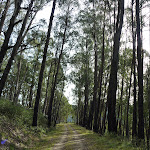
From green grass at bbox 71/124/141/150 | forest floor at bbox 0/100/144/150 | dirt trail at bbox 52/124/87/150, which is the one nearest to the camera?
forest floor at bbox 0/100/144/150

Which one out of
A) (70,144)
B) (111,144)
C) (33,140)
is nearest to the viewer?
(111,144)

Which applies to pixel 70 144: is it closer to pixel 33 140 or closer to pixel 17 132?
pixel 33 140

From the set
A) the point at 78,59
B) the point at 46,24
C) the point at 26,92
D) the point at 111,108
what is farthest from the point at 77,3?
the point at 26,92

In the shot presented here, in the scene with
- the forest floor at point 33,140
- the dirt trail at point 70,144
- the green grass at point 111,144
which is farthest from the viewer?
the dirt trail at point 70,144

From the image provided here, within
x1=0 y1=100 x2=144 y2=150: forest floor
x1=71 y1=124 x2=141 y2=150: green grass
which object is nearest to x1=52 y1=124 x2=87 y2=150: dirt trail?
x1=0 y1=100 x2=144 y2=150: forest floor

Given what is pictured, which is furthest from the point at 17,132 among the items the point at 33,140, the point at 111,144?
the point at 111,144

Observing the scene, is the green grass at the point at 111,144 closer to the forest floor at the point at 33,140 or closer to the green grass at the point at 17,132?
the forest floor at the point at 33,140

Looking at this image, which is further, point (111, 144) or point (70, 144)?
point (70, 144)

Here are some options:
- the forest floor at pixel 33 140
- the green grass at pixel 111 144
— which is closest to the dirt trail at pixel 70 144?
the forest floor at pixel 33 140

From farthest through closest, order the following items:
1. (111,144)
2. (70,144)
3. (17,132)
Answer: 1. (70,144)
2. (17,132)
3. (111,144)

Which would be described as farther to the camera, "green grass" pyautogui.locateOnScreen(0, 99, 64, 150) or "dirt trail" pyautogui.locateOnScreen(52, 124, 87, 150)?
"dirt trail" pyautogui.locateOnScreen(52, 124, 87, 150)

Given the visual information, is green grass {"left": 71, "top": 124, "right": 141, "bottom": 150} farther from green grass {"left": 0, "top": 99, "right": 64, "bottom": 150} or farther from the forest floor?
green grass {"left": 0, "top": 99, "right": 64, "bottom": 150}

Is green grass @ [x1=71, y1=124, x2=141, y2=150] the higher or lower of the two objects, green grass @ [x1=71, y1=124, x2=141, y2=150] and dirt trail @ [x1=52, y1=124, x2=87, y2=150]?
the higher

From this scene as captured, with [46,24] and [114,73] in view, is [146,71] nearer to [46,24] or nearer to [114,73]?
[114,73]
